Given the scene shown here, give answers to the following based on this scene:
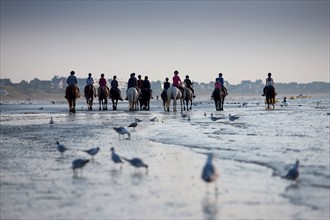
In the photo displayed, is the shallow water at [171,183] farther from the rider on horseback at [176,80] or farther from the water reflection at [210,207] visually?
the rider on horseback at [176,80]

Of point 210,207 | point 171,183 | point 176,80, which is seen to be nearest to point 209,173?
point 210,207

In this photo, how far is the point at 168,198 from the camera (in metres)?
6.35

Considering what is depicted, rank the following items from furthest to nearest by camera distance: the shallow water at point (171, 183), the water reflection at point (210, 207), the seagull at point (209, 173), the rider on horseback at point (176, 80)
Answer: the rider on horseback at point (176, 80) → the seagull at point (209, 173) → the shallow water at point (171, 183) → the water reflection at point (210, 207)

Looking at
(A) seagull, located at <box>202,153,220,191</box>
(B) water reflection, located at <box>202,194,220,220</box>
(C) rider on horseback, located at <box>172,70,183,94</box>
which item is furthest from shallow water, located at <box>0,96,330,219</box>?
(C) rider on horseback, located at <box>172,70,183,94</box>

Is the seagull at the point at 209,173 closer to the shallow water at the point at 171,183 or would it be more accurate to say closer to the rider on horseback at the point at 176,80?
the shallow water at the point at 171,183

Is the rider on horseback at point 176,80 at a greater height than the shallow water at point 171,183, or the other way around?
the rider on horseback at point 176,80

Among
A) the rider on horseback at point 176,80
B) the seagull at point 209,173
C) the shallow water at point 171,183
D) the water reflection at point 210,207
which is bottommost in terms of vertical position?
the water reflection at point 210,207

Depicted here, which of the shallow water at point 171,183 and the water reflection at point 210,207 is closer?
the water reflection at point 210,207

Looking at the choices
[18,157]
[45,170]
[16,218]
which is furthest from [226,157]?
[16,218]

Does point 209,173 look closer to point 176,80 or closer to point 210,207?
point 210,207

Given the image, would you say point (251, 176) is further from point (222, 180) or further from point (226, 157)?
point (226, 157)

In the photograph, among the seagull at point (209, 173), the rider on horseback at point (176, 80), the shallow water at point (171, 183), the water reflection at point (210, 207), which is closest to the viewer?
the water reflection at point (210, 207)

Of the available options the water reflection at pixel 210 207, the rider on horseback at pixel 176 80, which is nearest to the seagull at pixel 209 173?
the water reflection at pixel 210 207

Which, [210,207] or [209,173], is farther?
[209,173]
